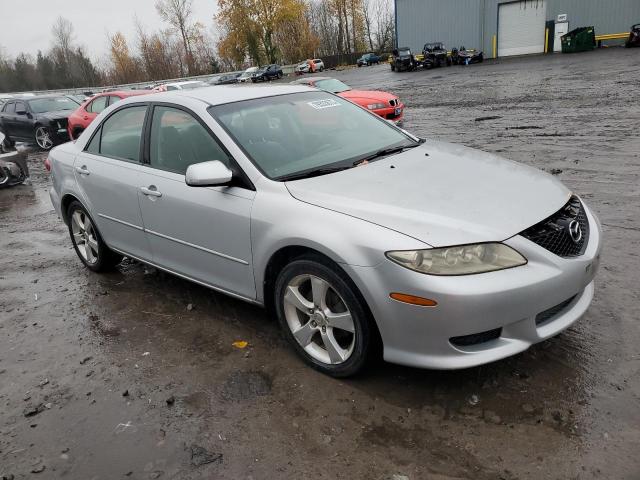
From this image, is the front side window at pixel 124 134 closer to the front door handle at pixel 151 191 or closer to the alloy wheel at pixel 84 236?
the front door handle at pixel 151 191

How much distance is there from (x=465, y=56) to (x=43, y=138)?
102 feet

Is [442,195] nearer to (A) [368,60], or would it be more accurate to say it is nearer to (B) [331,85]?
(B) [331,85]

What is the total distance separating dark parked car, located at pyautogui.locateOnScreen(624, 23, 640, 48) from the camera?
3303 cm

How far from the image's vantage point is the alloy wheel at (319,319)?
2.98m

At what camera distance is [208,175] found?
3.22 metres

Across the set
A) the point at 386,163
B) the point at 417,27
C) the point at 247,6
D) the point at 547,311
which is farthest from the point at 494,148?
the point at 247,6

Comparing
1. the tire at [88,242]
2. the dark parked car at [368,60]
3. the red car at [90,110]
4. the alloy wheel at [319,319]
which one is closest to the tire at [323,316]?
the alloy wheel at [319,319]

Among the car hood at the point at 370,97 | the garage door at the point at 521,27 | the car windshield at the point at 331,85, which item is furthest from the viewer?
the garage door at the point at 521,27

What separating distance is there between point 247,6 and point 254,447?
71.8m

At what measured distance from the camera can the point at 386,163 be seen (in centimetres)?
353

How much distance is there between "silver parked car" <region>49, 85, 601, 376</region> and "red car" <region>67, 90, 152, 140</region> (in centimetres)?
938

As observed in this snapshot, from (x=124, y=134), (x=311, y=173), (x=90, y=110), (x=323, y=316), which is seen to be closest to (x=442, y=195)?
(x=311, y=173)

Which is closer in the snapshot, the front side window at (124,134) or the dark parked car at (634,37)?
the front side window at (124,134)

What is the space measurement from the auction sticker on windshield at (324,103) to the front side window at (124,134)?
1339 mm
